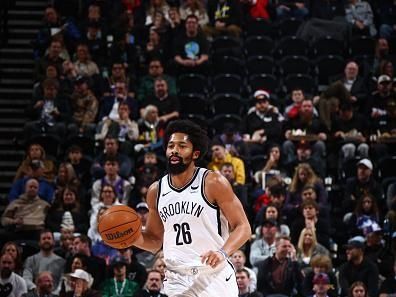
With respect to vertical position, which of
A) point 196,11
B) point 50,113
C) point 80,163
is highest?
point 196,11

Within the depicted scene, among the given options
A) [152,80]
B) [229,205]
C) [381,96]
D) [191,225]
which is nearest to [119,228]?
[191,225]

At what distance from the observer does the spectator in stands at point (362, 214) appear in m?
12.7

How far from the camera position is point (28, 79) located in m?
17.0

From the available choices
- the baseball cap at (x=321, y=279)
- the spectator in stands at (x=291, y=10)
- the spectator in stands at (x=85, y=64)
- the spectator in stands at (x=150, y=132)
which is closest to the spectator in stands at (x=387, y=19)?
the spectator in stands at (x=291, y=10)

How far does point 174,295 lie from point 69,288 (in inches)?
192

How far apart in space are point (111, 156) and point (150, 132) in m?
1.23

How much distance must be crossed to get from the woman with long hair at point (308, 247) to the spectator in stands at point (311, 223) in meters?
0.18

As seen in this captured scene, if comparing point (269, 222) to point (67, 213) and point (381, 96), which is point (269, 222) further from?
point (381, 96)

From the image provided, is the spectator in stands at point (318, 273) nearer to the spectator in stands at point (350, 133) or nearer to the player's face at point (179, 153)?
the spectator in stands at point (350, 133)

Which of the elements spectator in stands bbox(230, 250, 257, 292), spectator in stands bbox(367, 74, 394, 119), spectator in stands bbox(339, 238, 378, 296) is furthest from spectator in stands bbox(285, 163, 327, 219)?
spectator in stands bbox(367, 74, 394, 119)

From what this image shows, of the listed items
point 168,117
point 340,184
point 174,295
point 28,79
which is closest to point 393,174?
point 340,184

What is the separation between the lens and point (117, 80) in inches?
614

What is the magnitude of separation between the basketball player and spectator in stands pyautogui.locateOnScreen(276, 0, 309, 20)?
1098 cm

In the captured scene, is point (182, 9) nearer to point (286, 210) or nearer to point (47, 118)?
point (47, 118)
